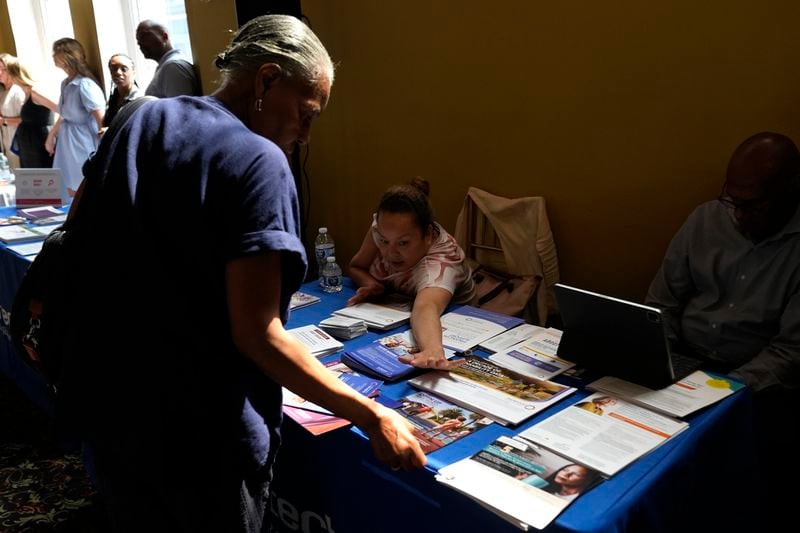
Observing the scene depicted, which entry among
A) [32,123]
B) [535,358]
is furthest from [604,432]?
[32,123]

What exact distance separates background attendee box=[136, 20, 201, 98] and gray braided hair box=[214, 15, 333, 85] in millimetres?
3455

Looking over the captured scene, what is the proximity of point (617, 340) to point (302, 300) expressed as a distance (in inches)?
42.8

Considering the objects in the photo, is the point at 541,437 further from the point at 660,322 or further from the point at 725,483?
the point at 725,483

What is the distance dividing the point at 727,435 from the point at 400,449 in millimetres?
732

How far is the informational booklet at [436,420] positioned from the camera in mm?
1093

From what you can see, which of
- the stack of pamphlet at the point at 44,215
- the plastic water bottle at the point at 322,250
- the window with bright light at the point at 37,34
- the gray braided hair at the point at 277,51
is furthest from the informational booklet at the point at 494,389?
the window with bright light at the point at 37,34

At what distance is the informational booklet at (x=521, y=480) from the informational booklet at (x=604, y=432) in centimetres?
3

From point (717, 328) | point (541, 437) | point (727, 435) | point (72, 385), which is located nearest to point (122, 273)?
point (72, 385)

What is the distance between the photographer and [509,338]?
5.12 ft

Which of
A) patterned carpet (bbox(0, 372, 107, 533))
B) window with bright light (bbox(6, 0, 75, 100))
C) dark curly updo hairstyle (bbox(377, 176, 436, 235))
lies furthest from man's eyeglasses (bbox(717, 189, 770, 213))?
window with bright light (bbox(6, 0, 75, 100))

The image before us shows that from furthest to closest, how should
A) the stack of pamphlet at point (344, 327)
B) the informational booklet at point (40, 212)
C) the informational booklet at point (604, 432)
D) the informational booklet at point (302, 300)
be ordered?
the informational booklet at point (40, 212) < the informational booklet at point (302, 300) < the stack of pamphlet at point (344, 327) < the informational booklet at point (604, 432)

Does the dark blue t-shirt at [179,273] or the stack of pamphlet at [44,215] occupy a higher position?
the dark blue t-shirt at [179,273]

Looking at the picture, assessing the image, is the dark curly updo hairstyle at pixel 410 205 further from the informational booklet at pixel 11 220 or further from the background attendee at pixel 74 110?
the background attendee at pixel 74 110

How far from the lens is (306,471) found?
1267mm
